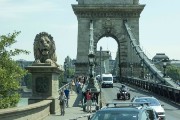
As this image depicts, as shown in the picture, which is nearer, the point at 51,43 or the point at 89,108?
the point at 51,43

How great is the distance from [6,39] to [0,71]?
3.16 m

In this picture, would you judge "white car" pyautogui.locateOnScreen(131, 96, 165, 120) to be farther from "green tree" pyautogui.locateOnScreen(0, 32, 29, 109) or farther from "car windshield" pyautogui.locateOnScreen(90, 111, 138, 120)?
"car windshield" pyautogui.locateOnScreen(90, 111, 138, 120)

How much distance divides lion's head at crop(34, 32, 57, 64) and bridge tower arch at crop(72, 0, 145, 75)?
260ft

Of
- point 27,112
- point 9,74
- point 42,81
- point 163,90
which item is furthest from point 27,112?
point 163,90

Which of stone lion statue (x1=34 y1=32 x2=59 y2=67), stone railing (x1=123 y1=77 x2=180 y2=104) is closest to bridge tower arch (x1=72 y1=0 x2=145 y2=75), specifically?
stone railing (x1=123 y1=77 x2=180 y2=104)

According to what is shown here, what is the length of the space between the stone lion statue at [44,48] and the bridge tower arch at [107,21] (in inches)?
3114

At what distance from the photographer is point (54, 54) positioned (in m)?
27.2

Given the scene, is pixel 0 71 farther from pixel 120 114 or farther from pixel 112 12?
pixel 112 12

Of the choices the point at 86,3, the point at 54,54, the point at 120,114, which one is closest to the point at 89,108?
the point at 54,54

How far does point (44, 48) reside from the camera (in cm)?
2631

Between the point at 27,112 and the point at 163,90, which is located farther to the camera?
the point at 163,90

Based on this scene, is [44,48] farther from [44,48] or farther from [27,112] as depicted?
[27,112]

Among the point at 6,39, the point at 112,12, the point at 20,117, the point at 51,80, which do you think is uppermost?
the point at 112,12

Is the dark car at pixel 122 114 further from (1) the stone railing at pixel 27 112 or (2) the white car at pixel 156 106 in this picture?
(2) the white car at pixel 156 106
